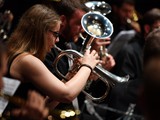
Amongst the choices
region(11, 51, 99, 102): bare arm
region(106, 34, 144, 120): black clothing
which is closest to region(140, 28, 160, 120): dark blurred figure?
region(11, 51, 99, 102): bare arm

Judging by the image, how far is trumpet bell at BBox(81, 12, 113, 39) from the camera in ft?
12.1

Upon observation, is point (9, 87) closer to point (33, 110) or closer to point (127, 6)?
point (33, 110)

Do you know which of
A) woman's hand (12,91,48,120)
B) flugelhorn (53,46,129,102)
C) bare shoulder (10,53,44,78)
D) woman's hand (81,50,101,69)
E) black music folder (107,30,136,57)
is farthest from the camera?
black music folder (107,30,136,57)

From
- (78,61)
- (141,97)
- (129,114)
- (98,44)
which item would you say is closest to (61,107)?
(78,61)

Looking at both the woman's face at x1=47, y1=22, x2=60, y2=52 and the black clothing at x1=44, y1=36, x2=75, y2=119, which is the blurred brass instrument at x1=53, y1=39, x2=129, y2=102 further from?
the woman's face at x1=47, y1=22, x2=60, y2=52

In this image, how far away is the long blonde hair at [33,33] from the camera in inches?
121

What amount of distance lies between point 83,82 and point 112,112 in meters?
1.93

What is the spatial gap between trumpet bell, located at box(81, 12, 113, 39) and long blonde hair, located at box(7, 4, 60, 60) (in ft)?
1.83

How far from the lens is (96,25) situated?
384 cm

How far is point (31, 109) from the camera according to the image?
6.38 ft

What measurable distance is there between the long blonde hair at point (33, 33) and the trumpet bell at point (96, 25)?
56 centimetres

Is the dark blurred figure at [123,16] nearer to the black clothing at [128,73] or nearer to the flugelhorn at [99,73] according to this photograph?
the black clothing at [128,73]

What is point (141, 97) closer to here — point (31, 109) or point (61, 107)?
point (31, 109)

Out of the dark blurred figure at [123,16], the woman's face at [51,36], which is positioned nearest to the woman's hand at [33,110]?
the woman's face at [51,36]
